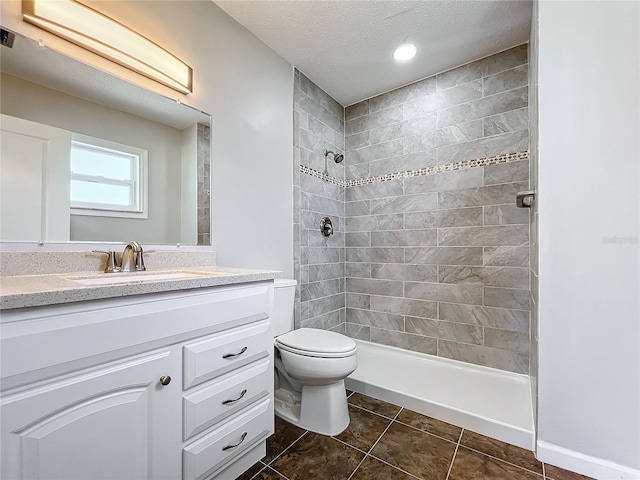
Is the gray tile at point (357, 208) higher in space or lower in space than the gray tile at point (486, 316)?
higher

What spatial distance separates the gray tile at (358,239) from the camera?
2.69 m

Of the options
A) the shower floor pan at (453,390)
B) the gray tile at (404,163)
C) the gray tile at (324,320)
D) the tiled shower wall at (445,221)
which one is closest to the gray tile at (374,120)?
the tiled shower wall at (445,221)

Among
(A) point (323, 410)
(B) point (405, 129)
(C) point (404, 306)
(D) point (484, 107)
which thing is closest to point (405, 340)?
(C) point (404, 306)

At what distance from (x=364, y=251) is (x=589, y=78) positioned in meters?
1.82

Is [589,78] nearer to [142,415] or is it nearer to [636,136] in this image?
[636,136]

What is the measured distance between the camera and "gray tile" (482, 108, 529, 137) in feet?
6.55

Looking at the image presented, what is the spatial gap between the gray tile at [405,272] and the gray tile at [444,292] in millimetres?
50

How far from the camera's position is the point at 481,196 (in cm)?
214

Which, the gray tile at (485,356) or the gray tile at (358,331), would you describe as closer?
the gray tile at (485,356)

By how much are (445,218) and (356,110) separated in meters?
1.34

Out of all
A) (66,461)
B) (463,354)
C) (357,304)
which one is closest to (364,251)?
(357,304)

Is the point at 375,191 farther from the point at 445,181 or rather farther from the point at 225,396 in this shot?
the point at 225,396

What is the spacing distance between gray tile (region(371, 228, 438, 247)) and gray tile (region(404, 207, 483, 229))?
0.18 ft

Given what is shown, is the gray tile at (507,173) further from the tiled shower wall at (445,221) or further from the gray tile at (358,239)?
the gray tile at (358,239)
